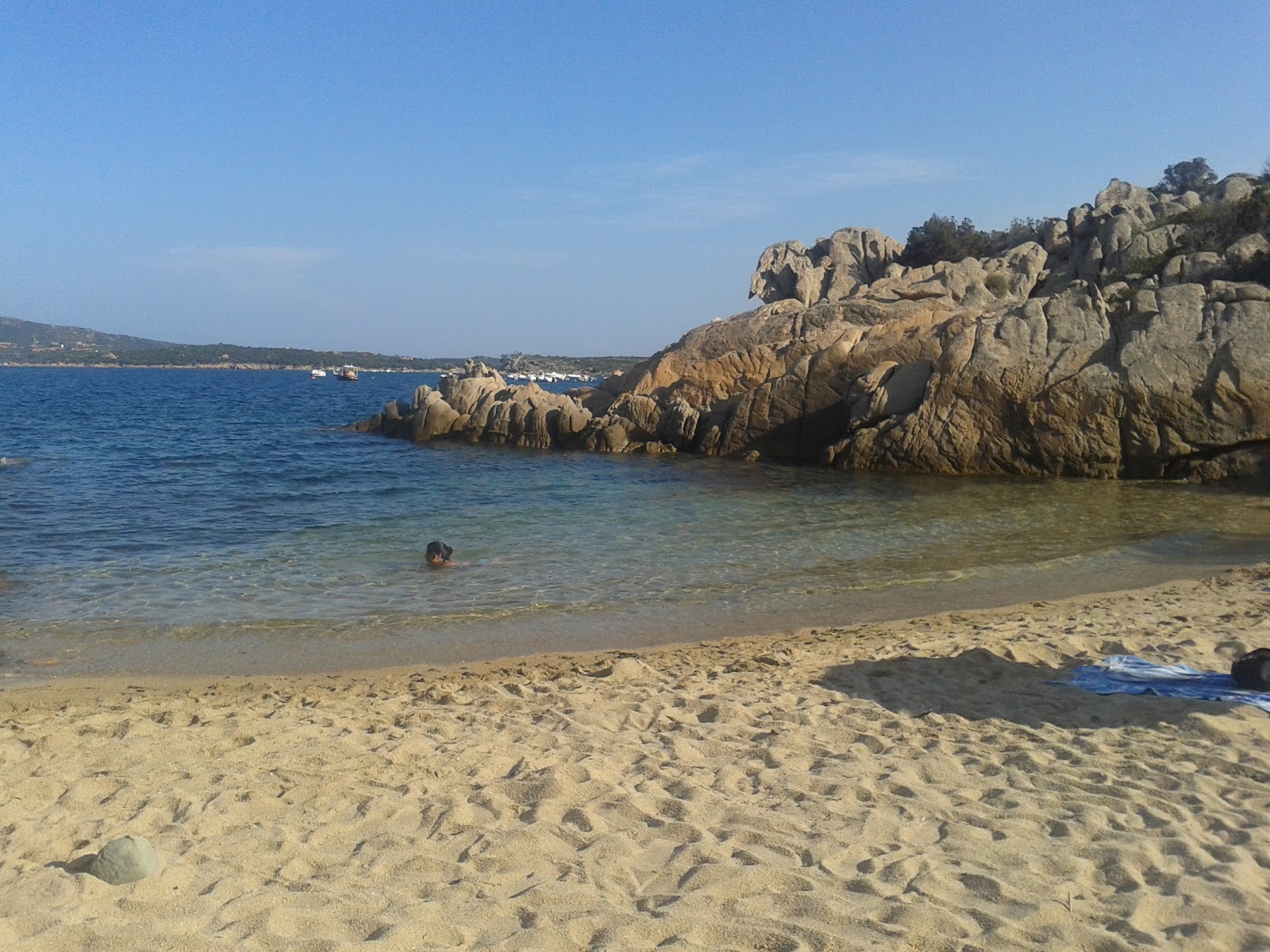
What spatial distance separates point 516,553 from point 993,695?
825 cm

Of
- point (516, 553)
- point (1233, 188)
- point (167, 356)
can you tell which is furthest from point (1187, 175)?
point (167, 356)

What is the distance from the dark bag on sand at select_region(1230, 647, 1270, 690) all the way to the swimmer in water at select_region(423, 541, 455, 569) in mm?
9331

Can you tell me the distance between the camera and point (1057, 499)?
18.8m

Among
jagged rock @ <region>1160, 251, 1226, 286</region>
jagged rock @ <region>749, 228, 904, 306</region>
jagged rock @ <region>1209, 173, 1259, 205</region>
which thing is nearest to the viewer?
jagged rock @ <region>1160, 251, 1226, 286</region>

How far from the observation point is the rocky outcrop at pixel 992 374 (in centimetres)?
2092

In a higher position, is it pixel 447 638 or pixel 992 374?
pixel 992 374

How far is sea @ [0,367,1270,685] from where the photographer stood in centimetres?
1013

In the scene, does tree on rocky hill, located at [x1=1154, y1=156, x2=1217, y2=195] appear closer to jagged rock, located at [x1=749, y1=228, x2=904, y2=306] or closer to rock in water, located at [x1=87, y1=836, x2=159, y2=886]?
jagged rock, located at [x1=749, y1=228, x2=904, y2=306]

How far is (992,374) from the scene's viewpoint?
22438 mm

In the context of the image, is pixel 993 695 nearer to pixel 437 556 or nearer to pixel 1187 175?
pixel 437 556

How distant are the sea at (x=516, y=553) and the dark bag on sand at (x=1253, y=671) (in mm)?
4082

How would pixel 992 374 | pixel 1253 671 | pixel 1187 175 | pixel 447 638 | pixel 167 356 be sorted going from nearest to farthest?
pixel 1253 671, pixel 447 638, pixel 992 374, pixel 1187 175, pixel 167 356

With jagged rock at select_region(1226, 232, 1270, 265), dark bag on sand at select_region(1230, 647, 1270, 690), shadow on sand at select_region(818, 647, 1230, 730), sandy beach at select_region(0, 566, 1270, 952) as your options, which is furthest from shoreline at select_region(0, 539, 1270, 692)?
jagged rock at select_region(1226, 232, 1270, 265)

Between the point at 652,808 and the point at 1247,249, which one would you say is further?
the point at 1247,249
